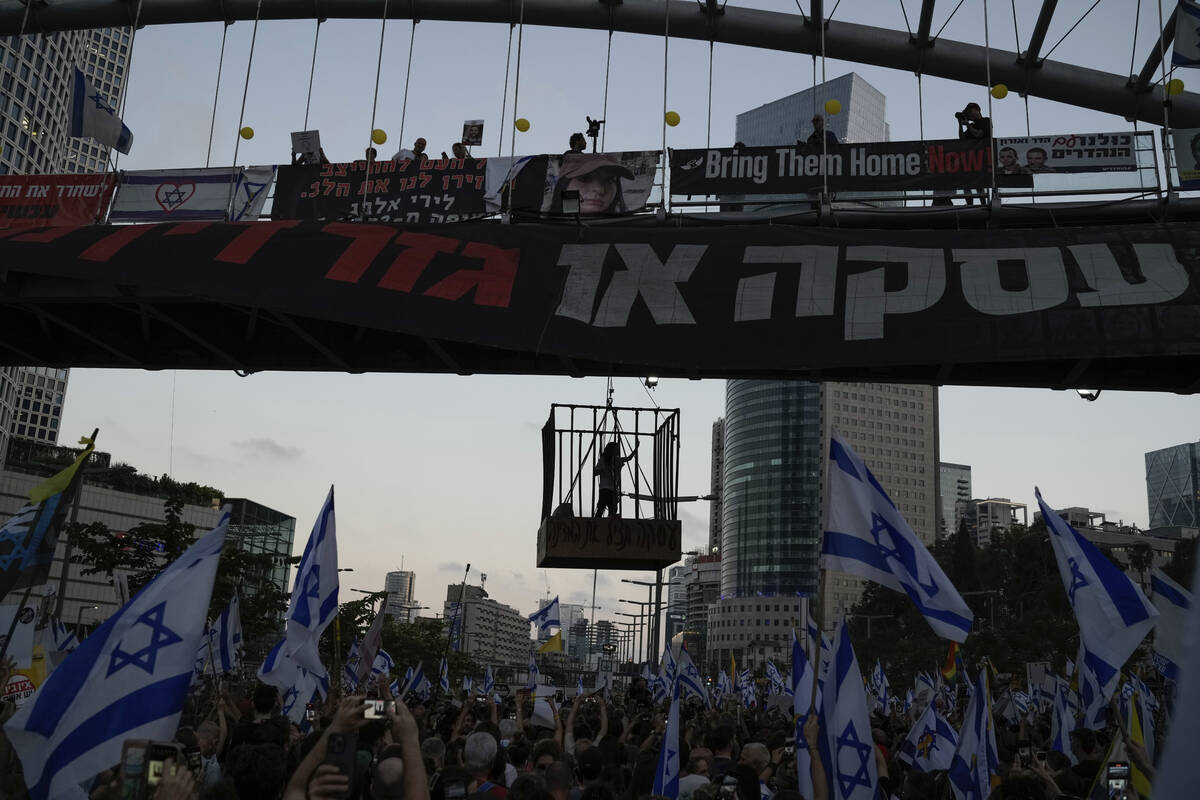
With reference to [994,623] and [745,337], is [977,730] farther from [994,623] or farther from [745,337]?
[994,623]

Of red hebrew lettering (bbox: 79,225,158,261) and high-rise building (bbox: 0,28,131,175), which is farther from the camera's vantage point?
high-rise building (bbox: 0,28,131,175)

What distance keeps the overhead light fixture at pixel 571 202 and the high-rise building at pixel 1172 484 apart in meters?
183

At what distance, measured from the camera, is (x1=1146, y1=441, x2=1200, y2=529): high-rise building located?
177125mm

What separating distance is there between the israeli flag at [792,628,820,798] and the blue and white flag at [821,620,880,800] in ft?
0.49

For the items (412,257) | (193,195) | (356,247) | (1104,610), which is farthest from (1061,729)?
(193,195)

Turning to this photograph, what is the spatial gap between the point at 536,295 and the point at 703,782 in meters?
8.62

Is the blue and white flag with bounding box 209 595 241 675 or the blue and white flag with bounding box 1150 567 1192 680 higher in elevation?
the blue and white flag with bounding box 1150 567 1192 680

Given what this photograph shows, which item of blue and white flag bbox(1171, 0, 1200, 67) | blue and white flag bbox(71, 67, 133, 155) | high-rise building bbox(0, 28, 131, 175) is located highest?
high-rise building bbox(0, 28, 131, 175)

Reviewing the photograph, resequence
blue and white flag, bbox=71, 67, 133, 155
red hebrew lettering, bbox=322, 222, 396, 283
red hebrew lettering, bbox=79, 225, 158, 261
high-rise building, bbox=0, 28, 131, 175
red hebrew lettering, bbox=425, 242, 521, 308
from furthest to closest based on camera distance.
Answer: high-rise building, bbox=0, 28, 131, 175, blue and white flag, bbox=71, 67, 133, 155, red hebrew lettering, bbox=79, 225, 158, 261, red hebrew lettering, bbox=322, 222, 396, 283, red hebrew lettering, bbox=425, 242, 521, 308

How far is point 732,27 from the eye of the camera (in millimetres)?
24219

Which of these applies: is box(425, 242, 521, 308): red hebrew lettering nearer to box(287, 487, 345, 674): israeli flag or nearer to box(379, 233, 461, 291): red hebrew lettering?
box(379, 233, 461, 291): red hebrew lettering

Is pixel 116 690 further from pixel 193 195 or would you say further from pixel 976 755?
pixel 193 195

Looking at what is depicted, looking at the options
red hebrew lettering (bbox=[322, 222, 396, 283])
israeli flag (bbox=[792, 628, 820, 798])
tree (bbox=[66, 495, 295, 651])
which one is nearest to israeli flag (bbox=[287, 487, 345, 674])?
israeli flag (bbox=[792, 628, 820, 798])

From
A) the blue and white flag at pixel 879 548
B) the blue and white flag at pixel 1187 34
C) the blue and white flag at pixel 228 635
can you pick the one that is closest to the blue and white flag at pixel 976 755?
the blue and white flag at pixel 879 548
